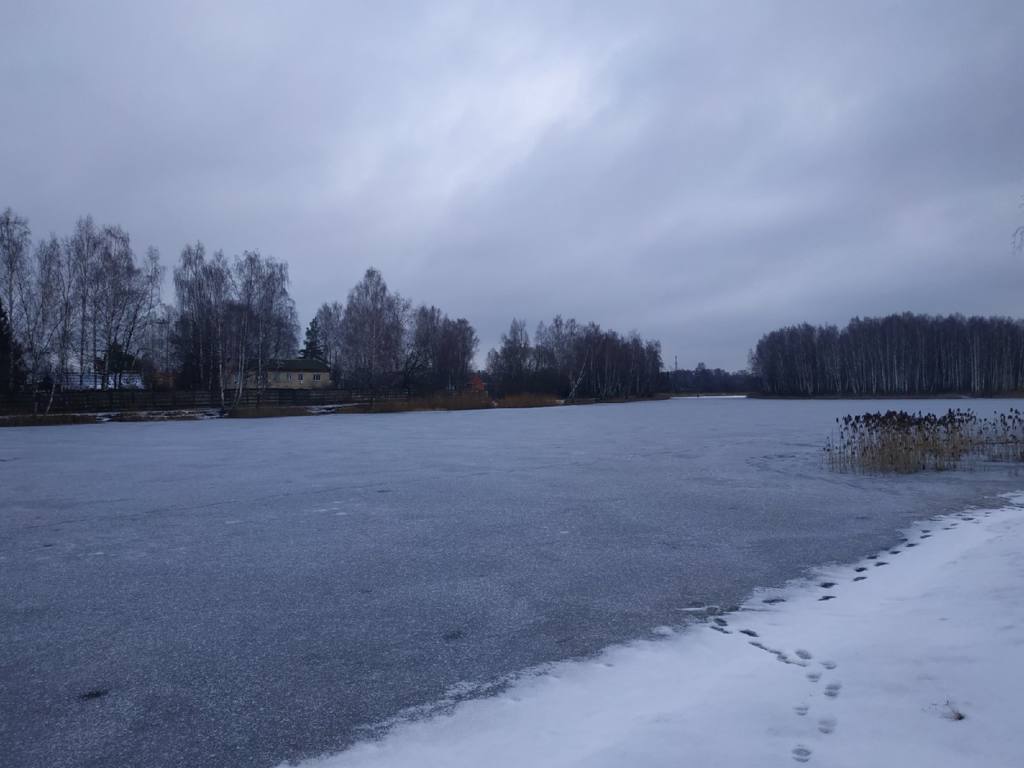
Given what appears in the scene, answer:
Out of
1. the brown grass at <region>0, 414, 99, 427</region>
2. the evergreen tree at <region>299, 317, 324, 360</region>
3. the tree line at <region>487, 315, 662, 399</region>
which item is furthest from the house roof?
the brown grass at <region>0, 414, 99, 427</region>

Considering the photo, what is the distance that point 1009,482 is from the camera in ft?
30.3

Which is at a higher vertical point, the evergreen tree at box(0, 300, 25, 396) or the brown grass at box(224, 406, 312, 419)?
the evergreen tree at box(0, 300, 25, 396)

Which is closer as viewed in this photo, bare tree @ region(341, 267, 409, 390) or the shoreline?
the shoreline

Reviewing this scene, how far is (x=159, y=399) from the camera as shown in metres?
33.7

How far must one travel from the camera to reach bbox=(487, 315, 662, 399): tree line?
64.6 metres

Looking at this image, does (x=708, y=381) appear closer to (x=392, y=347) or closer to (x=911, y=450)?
(x=392, y=347)

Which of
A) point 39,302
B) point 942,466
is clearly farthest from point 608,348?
point 942,466

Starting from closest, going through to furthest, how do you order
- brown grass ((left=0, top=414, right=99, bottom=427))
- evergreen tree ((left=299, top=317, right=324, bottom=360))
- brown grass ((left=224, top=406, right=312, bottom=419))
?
brown grass ((left=0, top=414, right=99, bottom=427)) < brown grass ((left=224, top=406, right=312, bottom=419)) < evergreen tree ((left=299, top=317, right=324, bottom=360))

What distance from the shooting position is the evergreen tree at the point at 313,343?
75750 millimetres

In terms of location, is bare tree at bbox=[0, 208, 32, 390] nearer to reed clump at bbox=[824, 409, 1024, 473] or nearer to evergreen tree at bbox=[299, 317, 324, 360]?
reed clump at bbox=[824, 409, 1024, 473]

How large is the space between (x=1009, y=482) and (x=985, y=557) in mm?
6088

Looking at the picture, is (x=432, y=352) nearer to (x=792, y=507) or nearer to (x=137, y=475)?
(x=137, y=475)

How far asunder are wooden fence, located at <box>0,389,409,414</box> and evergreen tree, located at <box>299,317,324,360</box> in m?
33.9

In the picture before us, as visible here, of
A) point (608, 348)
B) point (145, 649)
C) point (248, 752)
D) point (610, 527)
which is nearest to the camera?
point (248, 752)
